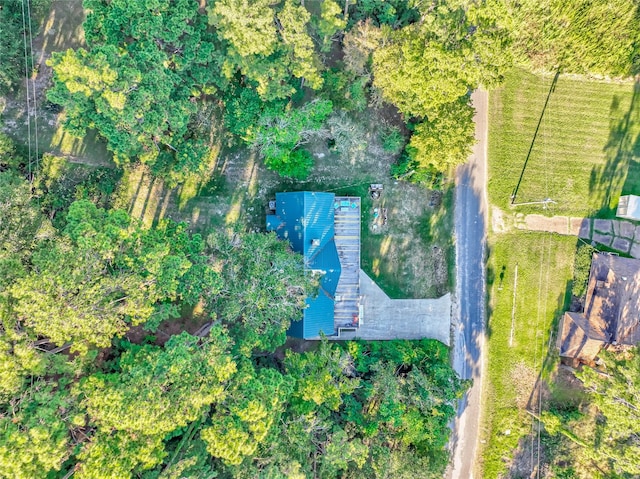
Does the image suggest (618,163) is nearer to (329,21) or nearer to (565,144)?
(565,144)

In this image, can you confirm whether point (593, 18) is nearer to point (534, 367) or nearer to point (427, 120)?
point (427, 120)

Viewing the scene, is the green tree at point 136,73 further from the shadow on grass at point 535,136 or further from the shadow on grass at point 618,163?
the shadow on grass at point 618,163

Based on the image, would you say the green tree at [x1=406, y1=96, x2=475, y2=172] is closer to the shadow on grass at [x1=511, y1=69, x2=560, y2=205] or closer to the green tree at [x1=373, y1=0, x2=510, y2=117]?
the green tree at [x1=373, y1=0, x2=510, y2=117]

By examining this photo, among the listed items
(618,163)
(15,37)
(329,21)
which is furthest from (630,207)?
(15,37)

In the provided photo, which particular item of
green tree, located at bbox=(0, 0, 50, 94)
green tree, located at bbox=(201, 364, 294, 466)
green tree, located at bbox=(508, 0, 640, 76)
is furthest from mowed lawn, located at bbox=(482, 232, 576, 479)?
green tree, located at bbox=(0, 0, 50, 94)

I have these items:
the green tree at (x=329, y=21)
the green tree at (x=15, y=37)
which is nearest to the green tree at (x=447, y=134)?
the green tree at (x=329, y=21)

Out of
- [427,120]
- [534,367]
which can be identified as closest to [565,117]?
[427,120]
